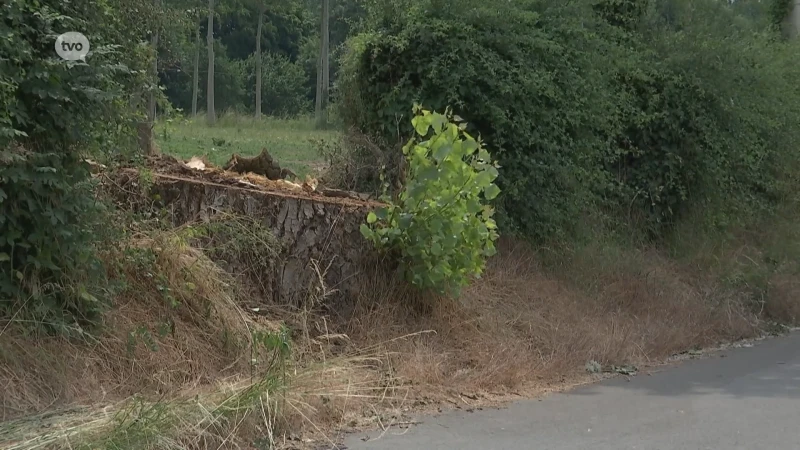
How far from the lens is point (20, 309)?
6168 millimetres

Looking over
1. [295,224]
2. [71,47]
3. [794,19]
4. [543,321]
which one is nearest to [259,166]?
[295,224]

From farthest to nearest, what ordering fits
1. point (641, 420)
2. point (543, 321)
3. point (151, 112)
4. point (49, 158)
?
point (543, 321), point (151, 112), point (641, 420), point (49, 158)

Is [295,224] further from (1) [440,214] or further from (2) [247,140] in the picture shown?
(2) [247,140]

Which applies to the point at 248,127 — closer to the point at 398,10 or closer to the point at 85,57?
the point at 398,10

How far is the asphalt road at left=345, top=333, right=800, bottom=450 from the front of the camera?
6.42m

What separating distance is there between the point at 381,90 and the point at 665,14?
5906 mm

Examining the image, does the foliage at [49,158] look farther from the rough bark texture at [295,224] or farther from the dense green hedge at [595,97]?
the dense green hedge at [595,97]

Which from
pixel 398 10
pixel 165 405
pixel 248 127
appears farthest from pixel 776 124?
pixel 248 127

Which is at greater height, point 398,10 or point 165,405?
point 398,10

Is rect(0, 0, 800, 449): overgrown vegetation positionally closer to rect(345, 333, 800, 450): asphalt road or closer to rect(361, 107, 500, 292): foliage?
rect(361, 107, 500, 292): foliage

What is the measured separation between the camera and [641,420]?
7086mm

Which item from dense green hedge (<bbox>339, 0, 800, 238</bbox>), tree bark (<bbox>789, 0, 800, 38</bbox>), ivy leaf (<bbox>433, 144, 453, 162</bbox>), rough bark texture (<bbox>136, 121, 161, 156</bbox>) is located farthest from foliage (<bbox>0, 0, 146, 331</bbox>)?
tree bark (<bbox>789, 0, 800, 38</bbox>)

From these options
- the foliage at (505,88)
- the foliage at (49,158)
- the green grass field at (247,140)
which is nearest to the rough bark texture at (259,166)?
the green grass field at (247,140)

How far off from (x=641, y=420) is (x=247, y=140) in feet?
48.6
